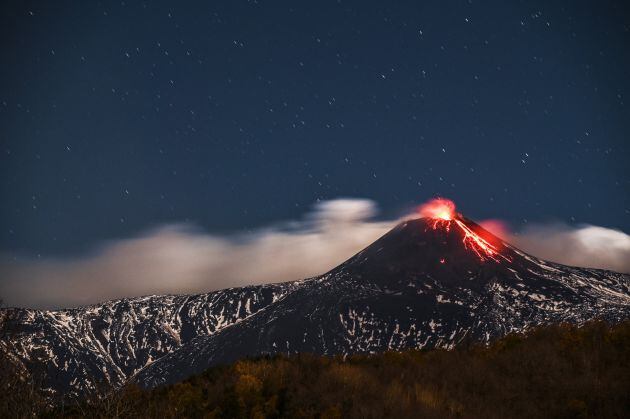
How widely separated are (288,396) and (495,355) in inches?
222

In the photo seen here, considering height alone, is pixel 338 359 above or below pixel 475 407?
→ above

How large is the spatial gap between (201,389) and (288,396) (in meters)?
2.09

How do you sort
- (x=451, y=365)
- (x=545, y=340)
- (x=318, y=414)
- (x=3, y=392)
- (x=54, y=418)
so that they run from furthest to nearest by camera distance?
1. (x=545, y=340)
2. (x=451, y=365)
3. (x=3, y=392)
4. (x=54, y=418)
5. (x=318, y=414)

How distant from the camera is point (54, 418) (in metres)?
10.9

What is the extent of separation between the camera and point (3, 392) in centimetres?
1177

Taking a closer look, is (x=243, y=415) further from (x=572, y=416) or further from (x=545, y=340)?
(x=545, y=340)

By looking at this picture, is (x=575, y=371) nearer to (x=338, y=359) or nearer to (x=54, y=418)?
(x=338, y=359)

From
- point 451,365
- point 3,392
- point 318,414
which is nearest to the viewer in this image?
point 318,414

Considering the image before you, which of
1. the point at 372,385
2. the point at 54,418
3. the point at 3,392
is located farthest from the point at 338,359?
the point at 3,392

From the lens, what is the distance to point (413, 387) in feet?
36.9

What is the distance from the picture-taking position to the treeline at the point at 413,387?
10.1 m

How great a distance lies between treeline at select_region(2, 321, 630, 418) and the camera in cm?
1006

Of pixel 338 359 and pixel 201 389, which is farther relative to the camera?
pixel 338 359

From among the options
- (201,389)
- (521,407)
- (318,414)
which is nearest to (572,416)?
(521,407)
